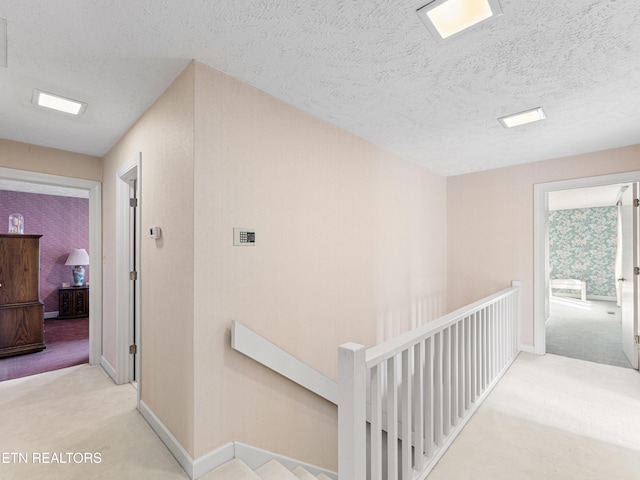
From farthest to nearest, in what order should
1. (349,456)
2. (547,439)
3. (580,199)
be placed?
(580,199)
(547,439)
(349,456)

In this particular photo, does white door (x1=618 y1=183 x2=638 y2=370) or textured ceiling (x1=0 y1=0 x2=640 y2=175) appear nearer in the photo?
textured ceiling (x1=0 y1=0 x2=640 y2=175)

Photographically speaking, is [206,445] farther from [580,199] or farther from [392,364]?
[580,199]

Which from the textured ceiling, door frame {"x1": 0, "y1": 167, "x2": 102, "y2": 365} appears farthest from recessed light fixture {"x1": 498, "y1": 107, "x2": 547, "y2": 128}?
door frame {"x1": 0, "y1": 167, "x2": 102, "y2": 365}

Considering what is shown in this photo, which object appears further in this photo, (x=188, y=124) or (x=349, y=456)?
(x=188, y=124)

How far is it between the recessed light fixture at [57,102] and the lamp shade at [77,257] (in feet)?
15.9

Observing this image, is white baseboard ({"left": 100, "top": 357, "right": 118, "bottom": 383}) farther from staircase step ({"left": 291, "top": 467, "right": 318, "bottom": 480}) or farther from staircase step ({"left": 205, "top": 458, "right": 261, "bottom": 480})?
staircase step ({"left": 291, "top": 467, "right": 318, "bottom": 480})

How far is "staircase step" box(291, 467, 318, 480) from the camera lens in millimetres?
1953

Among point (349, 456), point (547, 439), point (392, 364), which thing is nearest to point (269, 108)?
point (392, 364)

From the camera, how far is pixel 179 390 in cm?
181

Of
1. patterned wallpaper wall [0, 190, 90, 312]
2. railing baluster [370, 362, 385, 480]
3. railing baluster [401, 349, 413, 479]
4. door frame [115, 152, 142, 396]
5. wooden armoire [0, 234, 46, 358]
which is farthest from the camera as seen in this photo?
patterned wallpaper wall [0, 190, 90, 312]

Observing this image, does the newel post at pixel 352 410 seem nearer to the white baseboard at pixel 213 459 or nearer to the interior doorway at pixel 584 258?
the white baseboard at pixel 213 459

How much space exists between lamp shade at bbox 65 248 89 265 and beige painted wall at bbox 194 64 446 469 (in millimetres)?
5918

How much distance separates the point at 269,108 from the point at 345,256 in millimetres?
1374

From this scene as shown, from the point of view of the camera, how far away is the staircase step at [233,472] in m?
1.62
